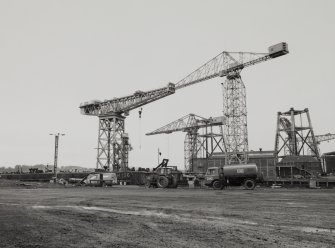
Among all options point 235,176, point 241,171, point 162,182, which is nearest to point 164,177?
point 162,182

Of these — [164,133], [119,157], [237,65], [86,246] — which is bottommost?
[86,246]

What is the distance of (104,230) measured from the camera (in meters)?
9.00

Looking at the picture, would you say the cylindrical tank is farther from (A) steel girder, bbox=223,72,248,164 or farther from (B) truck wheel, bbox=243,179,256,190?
(A) steel girder, bbox=223,72,248,164

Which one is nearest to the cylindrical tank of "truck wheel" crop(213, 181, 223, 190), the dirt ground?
"truck wheel" crop(213, 181, 223, 190)

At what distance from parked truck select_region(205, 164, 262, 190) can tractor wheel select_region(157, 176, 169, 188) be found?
457cm

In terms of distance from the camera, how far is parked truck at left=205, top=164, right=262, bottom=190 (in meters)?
31.3

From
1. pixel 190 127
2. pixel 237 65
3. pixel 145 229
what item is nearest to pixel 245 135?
pixel 237 65

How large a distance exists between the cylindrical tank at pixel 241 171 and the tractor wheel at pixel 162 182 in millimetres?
6170

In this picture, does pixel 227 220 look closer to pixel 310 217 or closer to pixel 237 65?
pixel 310 217

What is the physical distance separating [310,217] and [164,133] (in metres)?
89.3

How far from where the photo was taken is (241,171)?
3142 centimetres

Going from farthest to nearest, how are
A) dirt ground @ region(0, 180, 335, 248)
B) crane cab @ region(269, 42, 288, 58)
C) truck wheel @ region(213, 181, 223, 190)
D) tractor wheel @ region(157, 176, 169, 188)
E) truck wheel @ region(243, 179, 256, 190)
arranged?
1. crane cab @ region(269, 42, 288, 58)
2. tractor wheel @ region(157, 176, 169, 188)
3. truck wheel @ region(213, 181, 223, 190)
4. truck wheel @ region(243, 179, 256, 190)
5. dirt ground @ region(0, 180, 335, 248)

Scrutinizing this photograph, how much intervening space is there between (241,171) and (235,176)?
776 mm

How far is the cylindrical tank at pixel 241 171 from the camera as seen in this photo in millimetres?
31188
